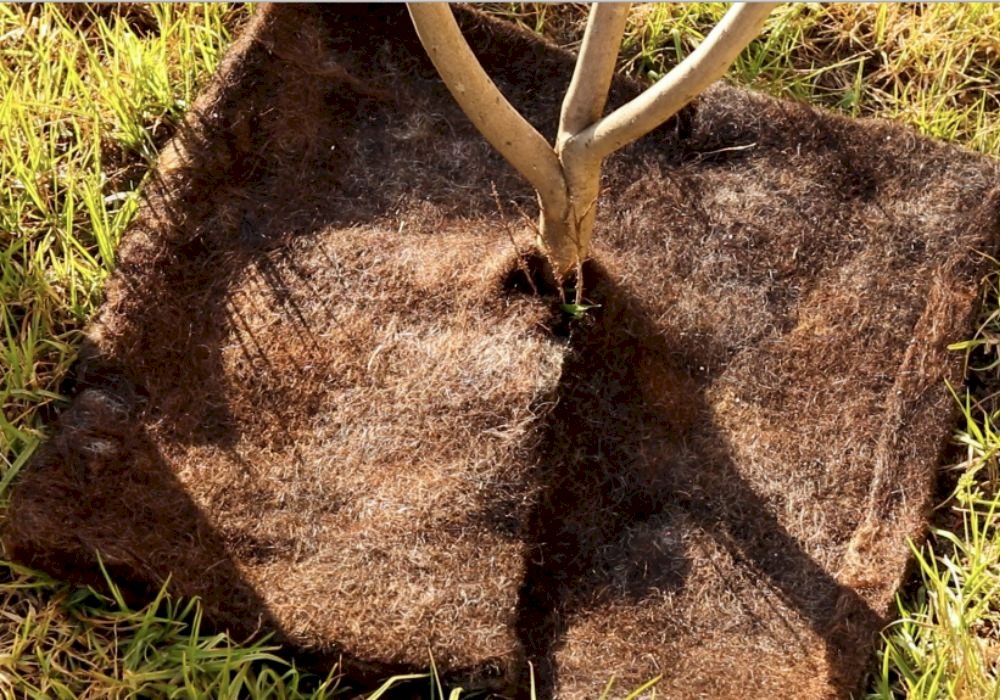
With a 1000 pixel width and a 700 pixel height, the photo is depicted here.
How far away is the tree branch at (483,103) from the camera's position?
1293 mm

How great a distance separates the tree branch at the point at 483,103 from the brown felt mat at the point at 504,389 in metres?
0.20

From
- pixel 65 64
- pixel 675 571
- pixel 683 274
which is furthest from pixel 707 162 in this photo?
pixel 65 64

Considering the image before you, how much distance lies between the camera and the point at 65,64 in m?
1.97

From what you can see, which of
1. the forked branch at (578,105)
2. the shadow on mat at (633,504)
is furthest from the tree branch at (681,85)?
the shadow on mat at (633,504)

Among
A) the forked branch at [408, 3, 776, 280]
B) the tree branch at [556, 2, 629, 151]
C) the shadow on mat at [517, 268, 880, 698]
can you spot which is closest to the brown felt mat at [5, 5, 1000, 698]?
the shadow on mat at [517, 268, 880, 698]

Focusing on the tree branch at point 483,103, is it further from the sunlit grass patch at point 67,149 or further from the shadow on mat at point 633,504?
the sunlit grass patch at point 67,149

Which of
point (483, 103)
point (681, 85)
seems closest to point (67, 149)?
point (483, 103)

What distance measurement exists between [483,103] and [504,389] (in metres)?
0.43

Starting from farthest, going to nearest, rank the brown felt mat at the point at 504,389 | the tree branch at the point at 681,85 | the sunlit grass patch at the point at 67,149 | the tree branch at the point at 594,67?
1. the sunlit grass patch at the point at 67,149
2. the brown felt mat at the point at 504,389
3. the tree branch at the point at 594,67
4. the tree branch at the point at 681,85

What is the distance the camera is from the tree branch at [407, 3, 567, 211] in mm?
1293

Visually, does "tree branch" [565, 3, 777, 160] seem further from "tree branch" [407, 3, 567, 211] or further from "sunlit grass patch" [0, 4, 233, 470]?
"sunlit grass patch" [0, 4, 233, 470]

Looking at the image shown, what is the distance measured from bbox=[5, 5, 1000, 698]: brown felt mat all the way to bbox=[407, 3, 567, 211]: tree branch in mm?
198

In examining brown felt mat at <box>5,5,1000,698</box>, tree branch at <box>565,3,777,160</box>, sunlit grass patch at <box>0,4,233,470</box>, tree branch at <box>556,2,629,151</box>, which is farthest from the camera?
sunlit grass patch at <box>0,4,233,470</box>

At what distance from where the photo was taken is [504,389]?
161 centimetres
